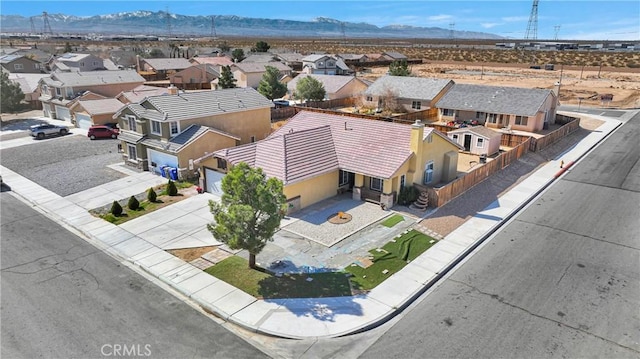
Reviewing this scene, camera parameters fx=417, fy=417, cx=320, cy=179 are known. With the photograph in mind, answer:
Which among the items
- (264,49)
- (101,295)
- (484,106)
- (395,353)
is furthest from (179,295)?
(264,49)

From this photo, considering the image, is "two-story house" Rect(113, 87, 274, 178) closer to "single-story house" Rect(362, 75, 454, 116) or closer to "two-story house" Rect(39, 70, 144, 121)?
"two-story house" Rect(39, 70, 144, 121)

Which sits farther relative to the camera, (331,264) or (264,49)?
(264,49)

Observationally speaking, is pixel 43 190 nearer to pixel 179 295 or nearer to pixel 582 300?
pixel 179 295

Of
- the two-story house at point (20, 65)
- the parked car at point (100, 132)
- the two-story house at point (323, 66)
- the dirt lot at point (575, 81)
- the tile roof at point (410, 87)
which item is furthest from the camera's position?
the two-story house at point (323, 66)

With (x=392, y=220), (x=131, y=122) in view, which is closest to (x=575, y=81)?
(x=392, y=220)

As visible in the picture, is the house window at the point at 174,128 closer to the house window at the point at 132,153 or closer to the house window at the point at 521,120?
the house window at the point at 132,153

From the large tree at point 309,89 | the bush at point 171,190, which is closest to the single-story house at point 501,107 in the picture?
the large tree at point 309,89

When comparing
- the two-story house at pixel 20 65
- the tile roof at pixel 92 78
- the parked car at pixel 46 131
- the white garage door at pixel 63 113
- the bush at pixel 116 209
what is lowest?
the bush at pixel 116 209
